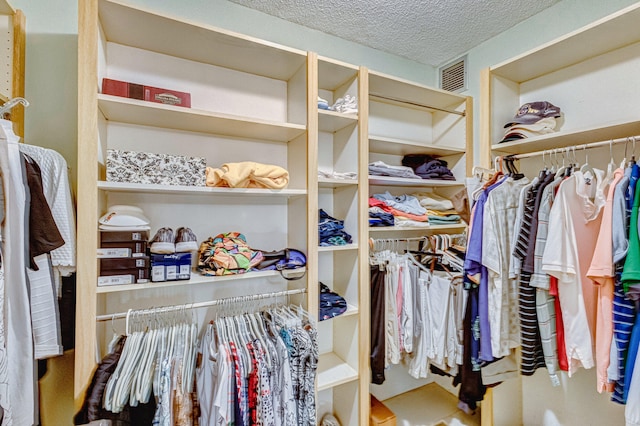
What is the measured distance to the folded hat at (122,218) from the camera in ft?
4.06

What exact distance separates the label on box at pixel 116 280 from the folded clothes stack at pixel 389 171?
1.40 meters

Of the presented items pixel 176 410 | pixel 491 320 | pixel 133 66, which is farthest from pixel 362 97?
pixel 176 410

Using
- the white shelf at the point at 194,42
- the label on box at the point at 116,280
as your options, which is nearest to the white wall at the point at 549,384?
the white shelf at the point at 194,42

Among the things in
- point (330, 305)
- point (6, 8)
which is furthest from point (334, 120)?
point (6, 8)

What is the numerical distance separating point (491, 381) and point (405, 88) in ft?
5.97

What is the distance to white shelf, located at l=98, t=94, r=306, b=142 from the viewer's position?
1.30 metres

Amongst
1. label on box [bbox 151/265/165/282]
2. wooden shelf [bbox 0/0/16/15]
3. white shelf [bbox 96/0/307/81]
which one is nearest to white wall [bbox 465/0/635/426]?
white shelf [bbox 96/0/307/81]

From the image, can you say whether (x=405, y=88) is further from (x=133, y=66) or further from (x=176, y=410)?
(x=176, y=410)

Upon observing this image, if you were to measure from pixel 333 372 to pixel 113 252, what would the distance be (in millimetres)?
1324

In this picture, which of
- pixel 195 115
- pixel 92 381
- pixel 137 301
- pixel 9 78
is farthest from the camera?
pixel 137 301

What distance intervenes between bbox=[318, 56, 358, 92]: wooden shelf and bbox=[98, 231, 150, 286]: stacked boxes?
1274 millimetres

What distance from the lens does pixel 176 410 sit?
1.20 m

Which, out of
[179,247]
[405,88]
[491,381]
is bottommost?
[491,381]

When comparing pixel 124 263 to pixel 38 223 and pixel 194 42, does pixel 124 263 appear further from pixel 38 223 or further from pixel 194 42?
pixel 194 42
